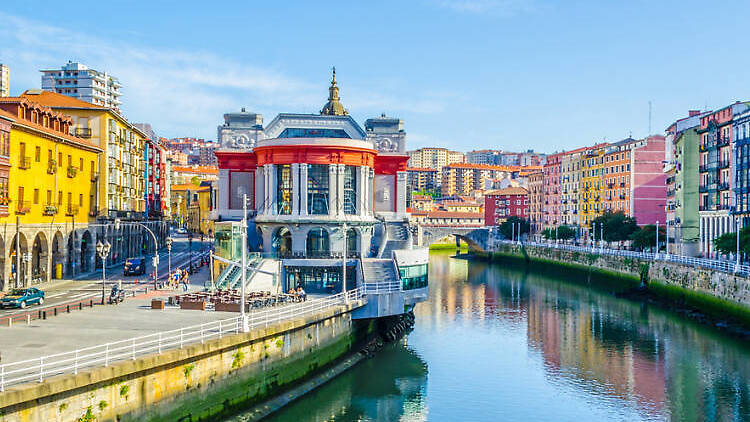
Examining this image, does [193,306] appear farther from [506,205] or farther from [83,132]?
[506,205]

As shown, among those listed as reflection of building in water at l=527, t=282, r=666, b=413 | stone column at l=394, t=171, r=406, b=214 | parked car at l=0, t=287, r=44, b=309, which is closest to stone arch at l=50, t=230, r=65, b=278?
parked car at l=0, t=287, r=44, b=309

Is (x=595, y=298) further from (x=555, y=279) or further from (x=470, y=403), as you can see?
(x=470, y=403)

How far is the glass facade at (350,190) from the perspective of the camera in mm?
68250

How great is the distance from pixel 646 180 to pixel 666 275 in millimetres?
61182

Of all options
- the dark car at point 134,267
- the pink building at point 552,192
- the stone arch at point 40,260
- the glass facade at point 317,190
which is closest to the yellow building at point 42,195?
the stone arch at point 40,260

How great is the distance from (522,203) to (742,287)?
13235 centimetres

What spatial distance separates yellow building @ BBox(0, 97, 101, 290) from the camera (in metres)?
57.5

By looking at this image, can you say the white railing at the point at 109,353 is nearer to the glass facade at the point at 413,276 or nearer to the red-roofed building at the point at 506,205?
the glass facade at the point at 413,276

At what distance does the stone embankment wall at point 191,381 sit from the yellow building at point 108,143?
47.3m

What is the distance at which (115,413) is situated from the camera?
26547mm

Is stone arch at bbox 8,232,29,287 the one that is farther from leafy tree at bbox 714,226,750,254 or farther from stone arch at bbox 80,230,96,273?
leafy tree at bbox 714,226,750,254

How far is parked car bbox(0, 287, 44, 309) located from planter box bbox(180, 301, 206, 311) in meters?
9.50

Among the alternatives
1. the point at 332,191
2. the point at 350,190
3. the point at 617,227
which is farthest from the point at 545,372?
the point at 617,227

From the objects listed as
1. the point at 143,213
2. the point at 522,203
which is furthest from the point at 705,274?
the point at 522,203
